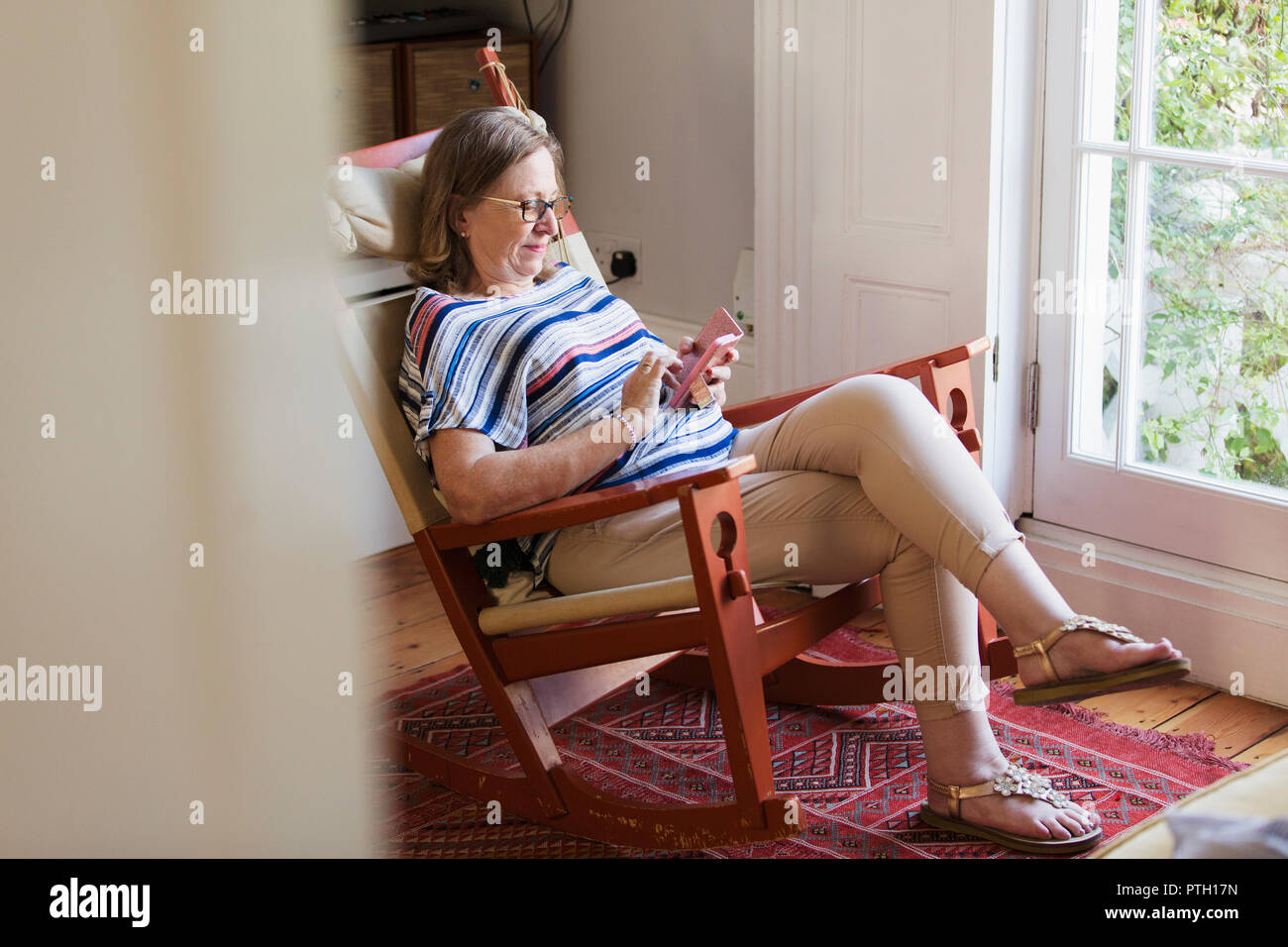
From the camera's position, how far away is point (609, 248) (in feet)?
11.2

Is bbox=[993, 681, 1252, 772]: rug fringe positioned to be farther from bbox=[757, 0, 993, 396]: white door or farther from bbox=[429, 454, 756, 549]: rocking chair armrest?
bbox=[429, 454, 756, 549]: rocking chair armrest

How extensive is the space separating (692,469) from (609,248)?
70.7 inches

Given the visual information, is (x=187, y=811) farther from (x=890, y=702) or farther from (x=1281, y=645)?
(x=1281, y=645)

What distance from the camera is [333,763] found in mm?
368

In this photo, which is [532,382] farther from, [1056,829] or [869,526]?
[1056,829]

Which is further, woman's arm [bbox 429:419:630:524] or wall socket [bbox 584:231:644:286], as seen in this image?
wall socket [bbox 584:231:644:286]

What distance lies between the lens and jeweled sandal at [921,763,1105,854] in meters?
1.75

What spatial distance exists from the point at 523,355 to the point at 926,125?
97 cm

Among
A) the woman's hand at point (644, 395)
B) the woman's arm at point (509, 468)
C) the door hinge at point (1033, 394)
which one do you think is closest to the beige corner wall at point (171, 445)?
the woman's arm at point (509, 468)

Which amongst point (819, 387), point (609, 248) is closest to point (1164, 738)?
point (819, 387)

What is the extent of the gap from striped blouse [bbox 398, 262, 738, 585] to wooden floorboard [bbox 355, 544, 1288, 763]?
9.5 inches

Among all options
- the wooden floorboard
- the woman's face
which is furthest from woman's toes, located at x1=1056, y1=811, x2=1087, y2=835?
the woman's face
